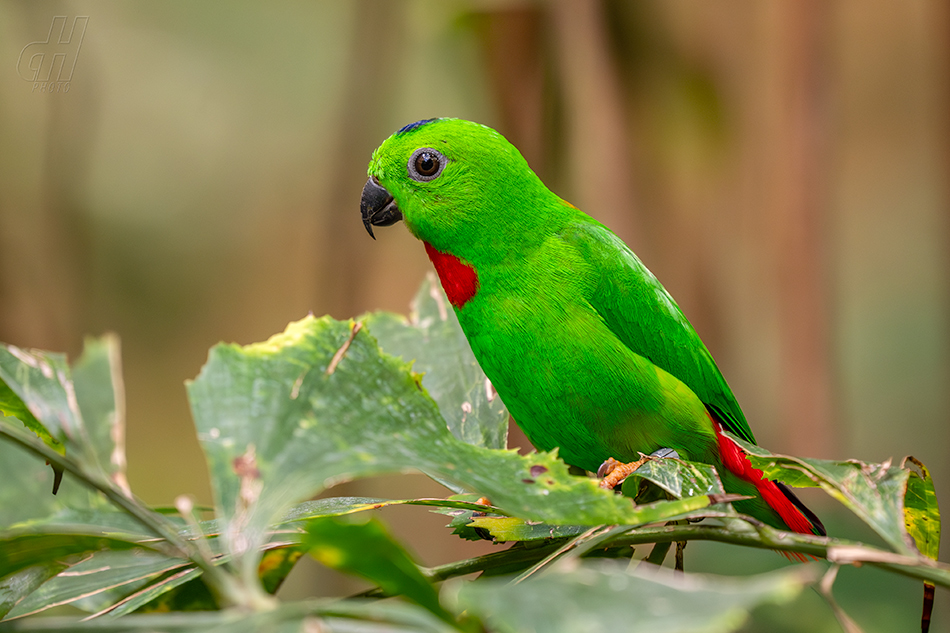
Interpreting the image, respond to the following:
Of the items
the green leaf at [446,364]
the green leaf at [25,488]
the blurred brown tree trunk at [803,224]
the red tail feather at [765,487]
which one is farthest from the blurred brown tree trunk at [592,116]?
the green leaf at [25,488]

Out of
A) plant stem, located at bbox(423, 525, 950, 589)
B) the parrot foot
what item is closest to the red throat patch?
the parrot foot

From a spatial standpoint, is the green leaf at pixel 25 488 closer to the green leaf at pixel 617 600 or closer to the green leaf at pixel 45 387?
the green leaf at pixel 45 387

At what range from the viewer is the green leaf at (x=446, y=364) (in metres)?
0.89

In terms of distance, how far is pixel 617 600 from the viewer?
30cm

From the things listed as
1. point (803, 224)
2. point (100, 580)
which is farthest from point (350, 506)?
point (803, 224)

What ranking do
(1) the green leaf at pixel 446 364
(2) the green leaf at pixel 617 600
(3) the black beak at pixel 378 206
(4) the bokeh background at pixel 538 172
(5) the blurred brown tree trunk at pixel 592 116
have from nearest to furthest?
(2) the green leaf at pixel 617 600 < (1) the green leaf at pixel 446 364 < (3) the black beak at pixel 378 206 < (5) the blurred brown tree trunk at pixel 592 116 < (4) the bokeh background at pixel 538 172

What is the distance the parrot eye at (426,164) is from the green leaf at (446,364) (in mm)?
298

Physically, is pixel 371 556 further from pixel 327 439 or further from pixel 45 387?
pixel 45 387

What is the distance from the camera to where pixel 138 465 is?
14.3ft

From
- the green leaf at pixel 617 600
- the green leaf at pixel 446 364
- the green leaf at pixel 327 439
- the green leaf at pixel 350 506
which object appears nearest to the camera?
the green leaf at pixel 617 600

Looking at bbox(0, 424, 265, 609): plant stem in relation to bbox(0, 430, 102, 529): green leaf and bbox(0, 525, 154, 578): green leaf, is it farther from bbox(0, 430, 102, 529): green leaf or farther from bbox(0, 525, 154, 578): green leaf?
bbox(0, 430, 102, 529): green leaf

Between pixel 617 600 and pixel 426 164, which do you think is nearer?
pixel 617 600

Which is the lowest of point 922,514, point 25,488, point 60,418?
point 922,514

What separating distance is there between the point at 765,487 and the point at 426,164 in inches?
29.9
